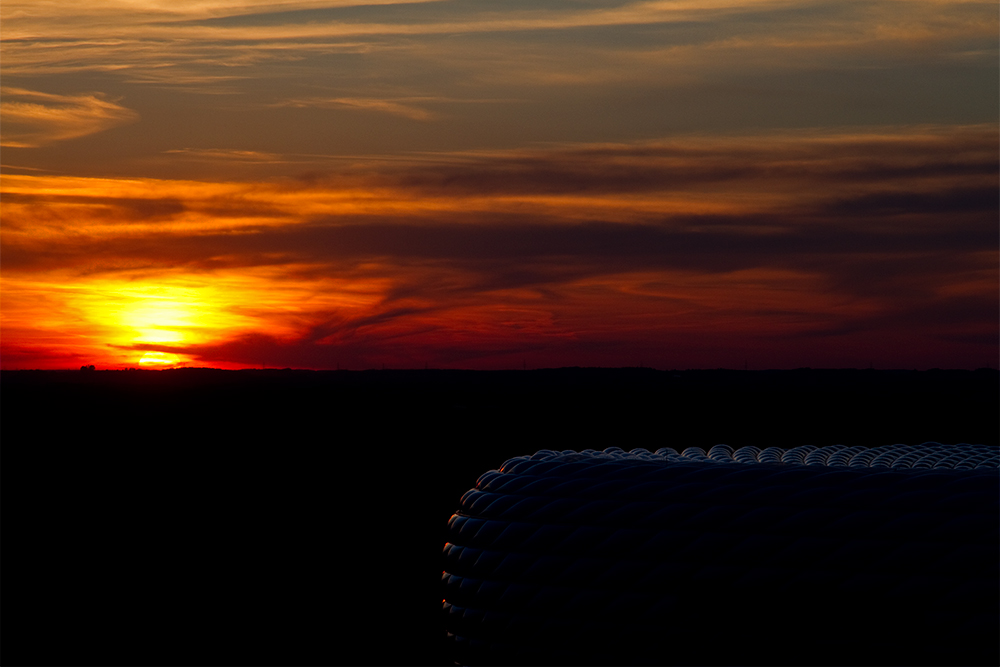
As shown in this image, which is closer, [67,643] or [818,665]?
[818,665]

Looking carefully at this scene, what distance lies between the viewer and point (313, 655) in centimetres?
15938

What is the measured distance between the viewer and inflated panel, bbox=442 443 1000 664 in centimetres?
6322

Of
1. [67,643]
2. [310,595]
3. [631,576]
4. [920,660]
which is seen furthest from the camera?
[310,595]

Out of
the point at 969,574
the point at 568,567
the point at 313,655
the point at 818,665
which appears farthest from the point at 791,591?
the point at 313,655

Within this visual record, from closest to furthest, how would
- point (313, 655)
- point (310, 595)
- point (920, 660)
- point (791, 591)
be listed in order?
1. point (920, 660)
2. point (791, 591)
3. point (313, 655)
4. point (310, 595)

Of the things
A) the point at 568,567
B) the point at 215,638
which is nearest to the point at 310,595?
the point at 215,638

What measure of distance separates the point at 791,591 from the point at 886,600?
538 cm

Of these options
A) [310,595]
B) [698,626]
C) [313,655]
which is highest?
[698,626]

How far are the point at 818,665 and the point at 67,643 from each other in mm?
139821

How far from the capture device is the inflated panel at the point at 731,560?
207ft

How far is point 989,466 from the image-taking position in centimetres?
7250

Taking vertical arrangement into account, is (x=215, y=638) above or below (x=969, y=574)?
below

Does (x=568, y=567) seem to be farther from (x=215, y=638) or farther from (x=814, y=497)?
(x=215, y=638)

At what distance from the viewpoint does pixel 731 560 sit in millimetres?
69000
